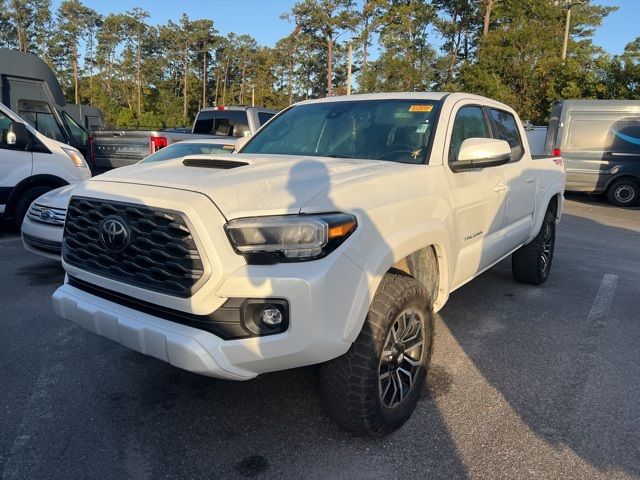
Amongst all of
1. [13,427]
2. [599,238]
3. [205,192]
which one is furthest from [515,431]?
[599,238]

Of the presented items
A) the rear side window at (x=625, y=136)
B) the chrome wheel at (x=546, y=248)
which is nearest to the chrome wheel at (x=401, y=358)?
the chrome wheel at (x=546, y=248)

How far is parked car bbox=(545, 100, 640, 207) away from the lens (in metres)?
12.7

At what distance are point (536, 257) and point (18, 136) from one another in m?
6.73

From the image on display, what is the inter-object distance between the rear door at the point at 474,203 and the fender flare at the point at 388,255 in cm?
31

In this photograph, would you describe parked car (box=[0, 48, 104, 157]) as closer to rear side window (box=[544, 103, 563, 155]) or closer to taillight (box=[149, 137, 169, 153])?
taillight (box=[149, 137, 169, 153])

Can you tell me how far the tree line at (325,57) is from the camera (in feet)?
86.0

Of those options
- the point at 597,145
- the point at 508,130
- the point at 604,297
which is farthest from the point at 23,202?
the point at 597,145

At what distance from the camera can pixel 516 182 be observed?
14.5 ft

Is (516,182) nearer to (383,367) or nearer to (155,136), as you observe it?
(383,367)

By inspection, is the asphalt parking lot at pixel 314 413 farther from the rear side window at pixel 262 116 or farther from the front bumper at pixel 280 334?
the rear side window at pixel 262 116

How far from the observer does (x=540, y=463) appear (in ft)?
8.39

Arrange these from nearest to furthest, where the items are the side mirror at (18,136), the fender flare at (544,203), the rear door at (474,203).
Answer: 1. the rear door at (474,203)
2. the fender flare at (544,203)
3. the side mirror at (18,136)

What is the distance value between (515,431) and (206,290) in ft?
6.07

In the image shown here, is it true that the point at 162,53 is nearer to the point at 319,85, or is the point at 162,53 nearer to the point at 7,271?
→ the point at 319,85
